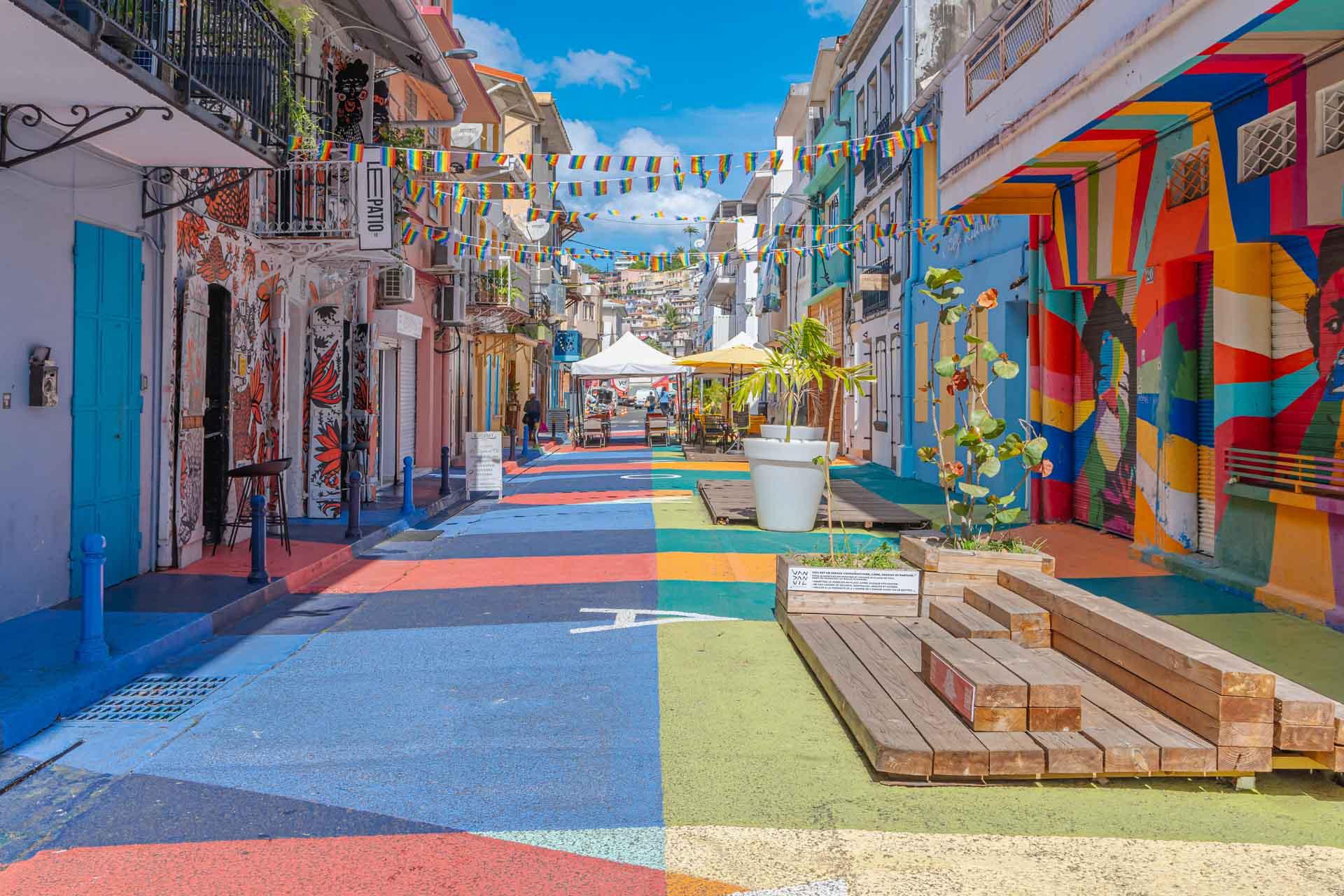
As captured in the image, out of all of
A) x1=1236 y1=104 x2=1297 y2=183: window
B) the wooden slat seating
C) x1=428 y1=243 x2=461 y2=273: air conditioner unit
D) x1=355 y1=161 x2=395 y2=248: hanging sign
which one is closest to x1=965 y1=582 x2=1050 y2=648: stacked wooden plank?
x1=1236 y1=104 x2=1297 y2=183: window

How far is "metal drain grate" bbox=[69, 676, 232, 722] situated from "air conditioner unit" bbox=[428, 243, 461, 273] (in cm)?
1610

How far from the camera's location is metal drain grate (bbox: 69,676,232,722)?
5.60 m

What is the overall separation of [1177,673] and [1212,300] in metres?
6.01

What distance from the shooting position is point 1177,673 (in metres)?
4.48

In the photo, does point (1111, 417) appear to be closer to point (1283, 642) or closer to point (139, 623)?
point (1283, 642)

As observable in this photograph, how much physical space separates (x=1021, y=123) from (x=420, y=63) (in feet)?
28.4

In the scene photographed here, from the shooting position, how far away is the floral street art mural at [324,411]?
543 inches

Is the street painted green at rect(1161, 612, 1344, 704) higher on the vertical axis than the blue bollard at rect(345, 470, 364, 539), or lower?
lower

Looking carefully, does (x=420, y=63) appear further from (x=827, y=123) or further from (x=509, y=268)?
(x=827, y=123)

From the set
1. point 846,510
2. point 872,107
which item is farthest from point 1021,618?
point 872,107

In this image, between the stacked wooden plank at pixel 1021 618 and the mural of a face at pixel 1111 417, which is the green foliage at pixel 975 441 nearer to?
the stacked wooden plank at pixel 1021 618

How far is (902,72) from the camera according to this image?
71.4ft

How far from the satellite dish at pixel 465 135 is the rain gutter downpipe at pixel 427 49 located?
15.3ft

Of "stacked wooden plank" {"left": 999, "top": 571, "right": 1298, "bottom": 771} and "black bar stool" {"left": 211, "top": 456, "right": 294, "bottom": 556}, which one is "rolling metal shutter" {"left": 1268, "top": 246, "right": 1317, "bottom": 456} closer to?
"stacked wooden plank" {"left": 999, "top": 571, "right": 1298, "bottom": 771}
